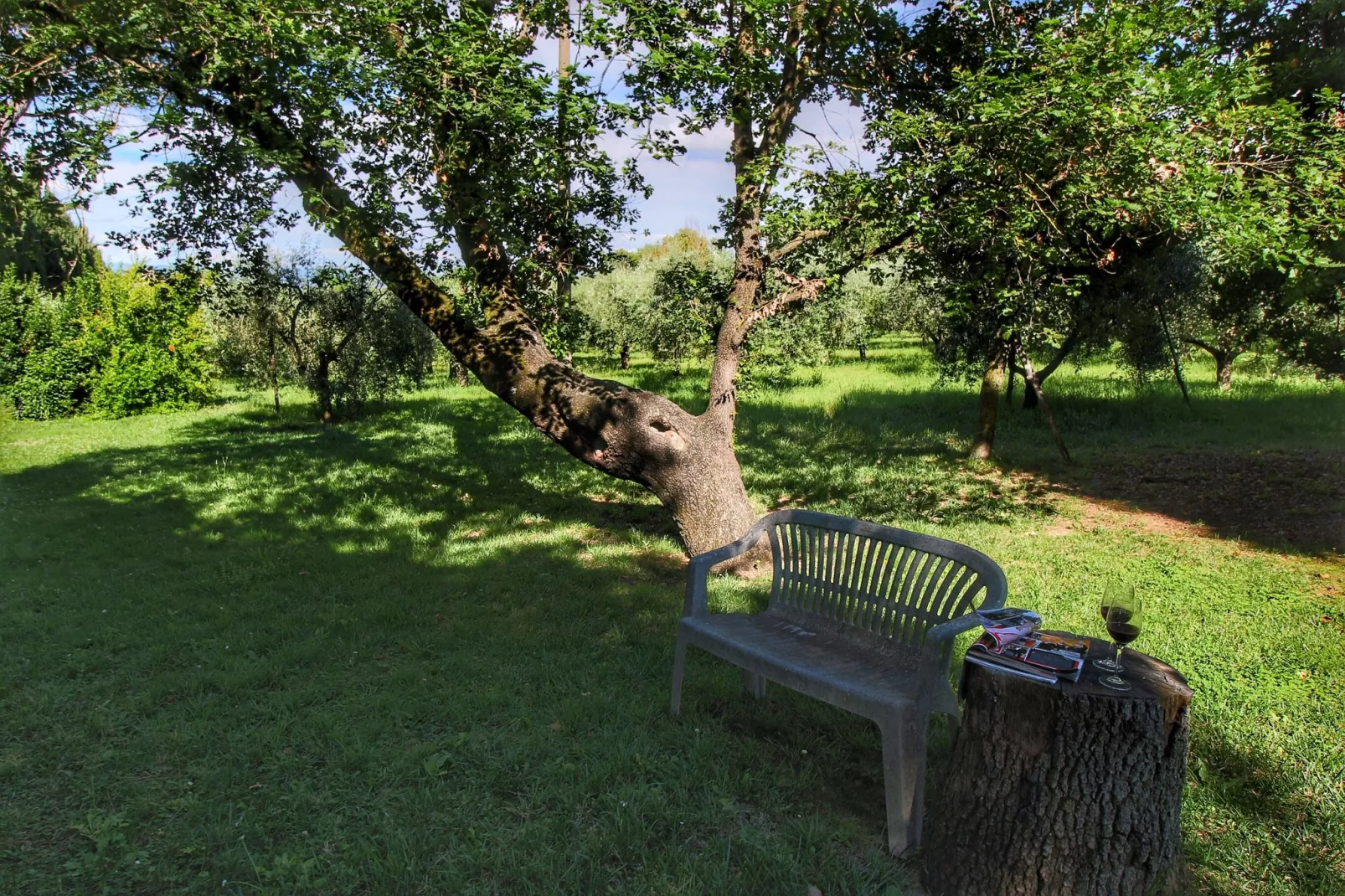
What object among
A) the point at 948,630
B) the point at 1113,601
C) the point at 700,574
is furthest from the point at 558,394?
the point at 1113,601

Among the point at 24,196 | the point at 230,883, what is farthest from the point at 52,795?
the point at 24,196

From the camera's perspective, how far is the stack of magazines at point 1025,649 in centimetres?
248

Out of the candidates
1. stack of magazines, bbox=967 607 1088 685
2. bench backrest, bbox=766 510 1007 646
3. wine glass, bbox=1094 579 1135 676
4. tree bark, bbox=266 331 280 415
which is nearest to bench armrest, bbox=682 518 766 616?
bench backrest, bbox=766 510 1007 646

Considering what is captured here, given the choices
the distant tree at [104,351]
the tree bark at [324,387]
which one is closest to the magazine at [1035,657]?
the tree bark at [324,387]

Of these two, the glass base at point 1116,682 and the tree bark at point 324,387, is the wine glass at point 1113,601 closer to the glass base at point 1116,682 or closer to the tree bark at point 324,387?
the glass base at point 1116,682

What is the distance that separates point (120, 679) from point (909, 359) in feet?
80.9

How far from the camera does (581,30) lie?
597 cm

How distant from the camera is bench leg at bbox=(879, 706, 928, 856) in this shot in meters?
2.77

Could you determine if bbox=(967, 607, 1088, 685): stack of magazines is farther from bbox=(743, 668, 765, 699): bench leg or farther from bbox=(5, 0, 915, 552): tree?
bbox=(5, 0, 915, 552): tree

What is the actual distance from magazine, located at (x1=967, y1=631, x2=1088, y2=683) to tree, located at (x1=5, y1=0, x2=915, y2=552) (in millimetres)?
3657

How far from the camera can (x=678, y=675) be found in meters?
3.79

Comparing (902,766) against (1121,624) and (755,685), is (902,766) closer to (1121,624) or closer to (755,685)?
(1121,624)

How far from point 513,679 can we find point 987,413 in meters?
8.63

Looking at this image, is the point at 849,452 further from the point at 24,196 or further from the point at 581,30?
the point at 24,196
